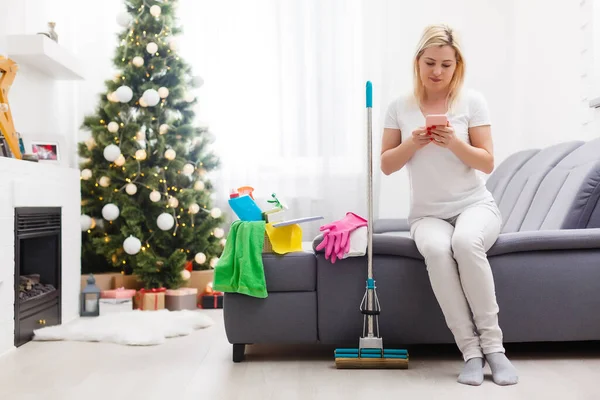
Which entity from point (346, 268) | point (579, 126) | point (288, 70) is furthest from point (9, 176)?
point (579, 126)

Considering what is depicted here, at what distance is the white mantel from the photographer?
2.96 metres

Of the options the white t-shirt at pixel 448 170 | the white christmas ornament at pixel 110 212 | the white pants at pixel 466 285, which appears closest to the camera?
the white pants at pixel 466 285

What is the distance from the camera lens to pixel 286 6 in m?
4.88

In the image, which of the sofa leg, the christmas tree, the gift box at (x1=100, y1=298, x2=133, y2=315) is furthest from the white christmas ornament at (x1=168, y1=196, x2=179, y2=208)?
the sofa leg

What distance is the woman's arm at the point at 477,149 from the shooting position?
2.49 metres

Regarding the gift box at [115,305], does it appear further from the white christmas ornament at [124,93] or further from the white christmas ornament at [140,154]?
the white christmas ornament at [124,93]

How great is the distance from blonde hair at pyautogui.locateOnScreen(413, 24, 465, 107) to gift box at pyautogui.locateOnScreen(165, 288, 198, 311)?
7.00 feet

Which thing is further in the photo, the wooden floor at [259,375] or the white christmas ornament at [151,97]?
the white christmas ornament at [151,97]

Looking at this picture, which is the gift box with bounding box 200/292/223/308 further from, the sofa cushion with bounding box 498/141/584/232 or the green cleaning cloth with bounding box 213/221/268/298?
the sofa cushion with bounding box 498/141/584/232

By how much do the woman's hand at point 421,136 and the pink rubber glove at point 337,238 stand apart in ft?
1.23

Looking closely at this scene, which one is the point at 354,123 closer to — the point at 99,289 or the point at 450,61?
the point at 99,289

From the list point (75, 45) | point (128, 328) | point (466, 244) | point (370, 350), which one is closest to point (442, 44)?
point (466, 244)

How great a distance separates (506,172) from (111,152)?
224cm

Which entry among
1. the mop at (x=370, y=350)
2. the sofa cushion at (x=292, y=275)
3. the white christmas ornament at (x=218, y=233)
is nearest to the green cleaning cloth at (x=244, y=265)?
the sofa cushion at (x=292, y=275)
